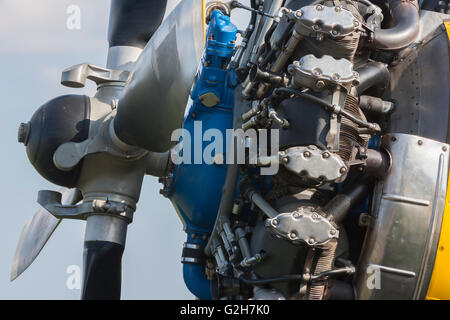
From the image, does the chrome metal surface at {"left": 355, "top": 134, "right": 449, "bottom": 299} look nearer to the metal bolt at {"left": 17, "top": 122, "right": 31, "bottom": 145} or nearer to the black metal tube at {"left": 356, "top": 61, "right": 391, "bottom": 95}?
the black metal tube at {"left": 356, "top": 61, "right": 391, "bottom": 95}

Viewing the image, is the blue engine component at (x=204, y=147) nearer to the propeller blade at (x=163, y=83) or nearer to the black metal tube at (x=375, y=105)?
the propeller blade at (x=163, y=83)

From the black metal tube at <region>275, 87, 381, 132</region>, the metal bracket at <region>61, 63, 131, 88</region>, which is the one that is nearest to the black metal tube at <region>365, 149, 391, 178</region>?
the black metal tube at <region>275, 87, 381, 132</region>

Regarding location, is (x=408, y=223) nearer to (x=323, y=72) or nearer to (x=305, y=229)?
(x=305, y=229)

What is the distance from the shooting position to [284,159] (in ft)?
20.0

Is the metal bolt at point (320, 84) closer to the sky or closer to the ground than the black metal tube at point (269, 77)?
closer to the ground

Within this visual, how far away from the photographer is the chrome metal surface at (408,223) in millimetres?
6242

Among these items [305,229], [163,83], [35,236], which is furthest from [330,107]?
[35,236]

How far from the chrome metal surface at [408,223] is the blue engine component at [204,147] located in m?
1.76

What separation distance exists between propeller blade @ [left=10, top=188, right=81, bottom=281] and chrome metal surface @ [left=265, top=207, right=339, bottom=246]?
304 cm

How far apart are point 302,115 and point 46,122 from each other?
265 cm

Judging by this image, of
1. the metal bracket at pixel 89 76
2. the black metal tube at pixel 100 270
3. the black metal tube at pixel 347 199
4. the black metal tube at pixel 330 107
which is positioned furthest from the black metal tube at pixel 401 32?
the black metal tube at pixel 100 270
